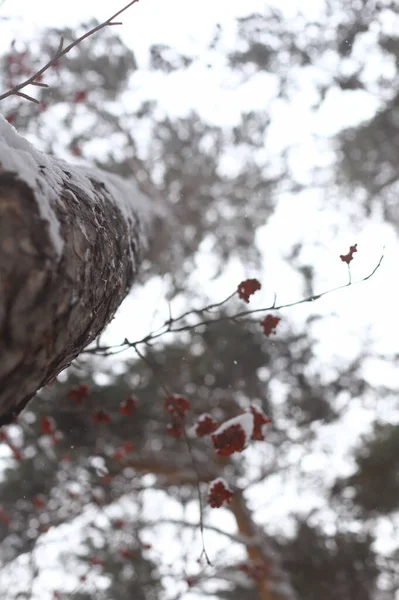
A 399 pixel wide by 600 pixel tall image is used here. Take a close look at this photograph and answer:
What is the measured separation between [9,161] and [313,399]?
6612 mm

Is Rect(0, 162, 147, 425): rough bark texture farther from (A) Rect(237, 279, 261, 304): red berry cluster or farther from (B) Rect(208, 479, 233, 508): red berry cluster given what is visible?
(B) Rect(208, 479, 233, 508): red berry cluster

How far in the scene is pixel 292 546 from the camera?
7.63m

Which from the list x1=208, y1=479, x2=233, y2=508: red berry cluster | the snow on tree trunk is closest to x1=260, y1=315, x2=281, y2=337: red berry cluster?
x1=208, y1=479, x2=233, y2=508: red berry cluster

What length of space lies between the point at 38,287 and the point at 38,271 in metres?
0.04

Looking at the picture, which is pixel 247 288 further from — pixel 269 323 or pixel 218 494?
pixel 218 494

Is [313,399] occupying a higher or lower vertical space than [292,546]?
higher

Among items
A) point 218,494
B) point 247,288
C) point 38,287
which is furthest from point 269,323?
point 38,287

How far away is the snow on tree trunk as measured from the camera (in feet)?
2.80

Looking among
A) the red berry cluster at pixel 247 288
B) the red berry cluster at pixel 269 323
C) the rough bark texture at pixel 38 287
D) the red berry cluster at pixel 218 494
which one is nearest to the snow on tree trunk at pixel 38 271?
the rough bark texture at pixel 38 287

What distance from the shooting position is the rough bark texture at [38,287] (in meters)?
0.85

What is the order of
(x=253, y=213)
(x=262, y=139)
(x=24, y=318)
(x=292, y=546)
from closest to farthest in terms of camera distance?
(x=24, y=318)
(x=292, y=546)
(x=262, y=139)
(x=253, y=213)

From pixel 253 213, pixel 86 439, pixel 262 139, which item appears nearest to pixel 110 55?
pixel 262 139

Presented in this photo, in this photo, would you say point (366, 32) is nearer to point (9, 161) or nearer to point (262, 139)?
point (262, 139)

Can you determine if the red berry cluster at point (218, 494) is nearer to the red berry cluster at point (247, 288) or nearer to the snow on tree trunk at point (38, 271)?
the red berry cluster at point (247, 288)
